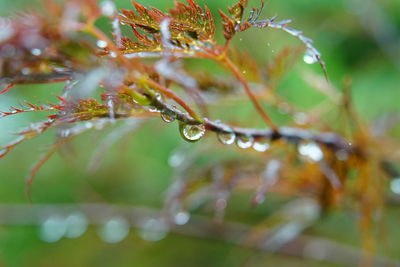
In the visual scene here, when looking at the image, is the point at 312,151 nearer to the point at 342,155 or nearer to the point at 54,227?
the point at 342,155

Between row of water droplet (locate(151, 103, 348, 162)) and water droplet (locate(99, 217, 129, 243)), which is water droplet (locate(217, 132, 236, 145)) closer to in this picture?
row of water droplet (locate(151, 103, 348, 162))

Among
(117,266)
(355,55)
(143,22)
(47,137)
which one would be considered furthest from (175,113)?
(355,55)

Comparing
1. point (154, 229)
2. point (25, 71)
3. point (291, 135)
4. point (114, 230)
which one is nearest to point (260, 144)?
point (291, 135)

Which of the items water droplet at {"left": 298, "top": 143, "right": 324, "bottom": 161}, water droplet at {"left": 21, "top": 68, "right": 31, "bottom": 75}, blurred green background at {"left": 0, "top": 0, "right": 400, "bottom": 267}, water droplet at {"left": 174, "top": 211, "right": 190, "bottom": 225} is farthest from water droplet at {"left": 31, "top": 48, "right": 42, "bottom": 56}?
blurred green background at {"left": 0, "top": 0, "right": 400, "bottom": 267}

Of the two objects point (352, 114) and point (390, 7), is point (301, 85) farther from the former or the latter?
point (352, 114)

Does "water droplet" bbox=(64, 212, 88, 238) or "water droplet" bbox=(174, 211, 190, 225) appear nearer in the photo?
"water droplet" bbox=(174, 211, 190, 225)

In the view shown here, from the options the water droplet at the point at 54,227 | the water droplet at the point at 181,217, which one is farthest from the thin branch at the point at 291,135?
the water droplet at the point at 54,227

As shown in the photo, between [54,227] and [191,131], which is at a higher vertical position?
[54,227]
